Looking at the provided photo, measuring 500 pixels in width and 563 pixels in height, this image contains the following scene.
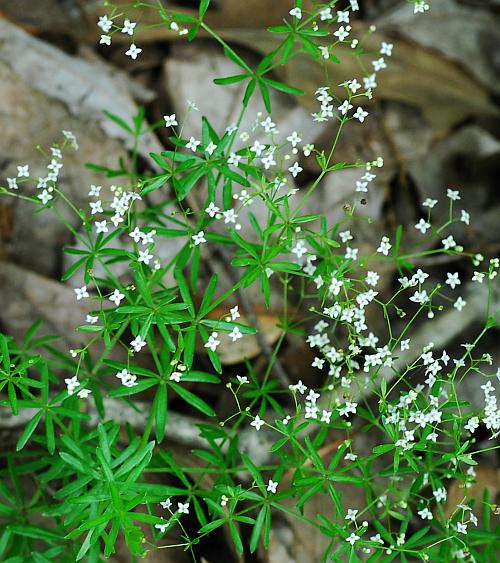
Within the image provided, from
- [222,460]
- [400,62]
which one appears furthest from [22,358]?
[400,62]

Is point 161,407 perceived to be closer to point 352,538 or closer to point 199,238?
A: point 199,238

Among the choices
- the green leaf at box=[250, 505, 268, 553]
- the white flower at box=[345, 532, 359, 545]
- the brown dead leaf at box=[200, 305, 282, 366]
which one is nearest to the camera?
the white flower at box=[345, 532, 359, 545]

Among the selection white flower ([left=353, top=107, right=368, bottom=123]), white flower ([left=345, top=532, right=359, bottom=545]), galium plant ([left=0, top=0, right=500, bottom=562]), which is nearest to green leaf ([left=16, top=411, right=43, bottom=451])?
galium plant ([left=0, top=0, right=500, bottom=562])

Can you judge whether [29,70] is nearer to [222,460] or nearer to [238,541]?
[222,460]

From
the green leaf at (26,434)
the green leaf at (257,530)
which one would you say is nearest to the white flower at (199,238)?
the green leaf at (26,434)

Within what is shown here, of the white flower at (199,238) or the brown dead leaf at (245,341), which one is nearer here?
the white flower at (199,238)

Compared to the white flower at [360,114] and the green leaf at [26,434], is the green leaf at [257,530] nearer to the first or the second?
the green leaf at [26,434]

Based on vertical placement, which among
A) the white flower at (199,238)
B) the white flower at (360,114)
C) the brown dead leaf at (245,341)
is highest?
the white flower at (360,114)

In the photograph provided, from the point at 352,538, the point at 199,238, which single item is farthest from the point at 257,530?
the point at 199,238

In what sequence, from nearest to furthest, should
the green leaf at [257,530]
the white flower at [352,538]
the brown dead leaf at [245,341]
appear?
the white flower at [352,538] → the green leaf at [257,530] → the brown dead leaf at [245,341]

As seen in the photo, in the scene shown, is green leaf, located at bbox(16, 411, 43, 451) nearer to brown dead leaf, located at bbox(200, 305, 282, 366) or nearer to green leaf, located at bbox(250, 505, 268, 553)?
green leaf, located at bbox(250, 505, 268, 553)

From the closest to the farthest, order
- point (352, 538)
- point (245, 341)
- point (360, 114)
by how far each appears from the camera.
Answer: point (352, 538), point (360, 114), point (245, 341)
